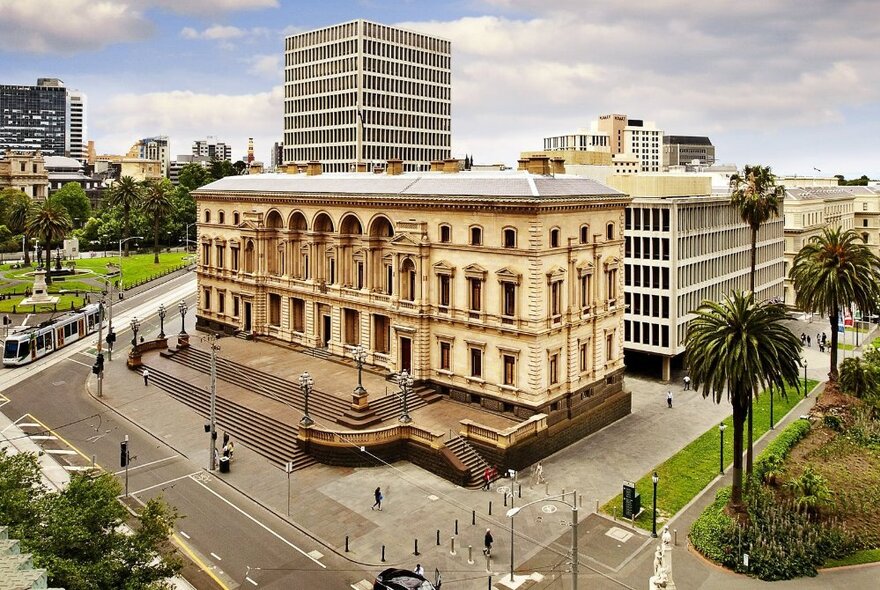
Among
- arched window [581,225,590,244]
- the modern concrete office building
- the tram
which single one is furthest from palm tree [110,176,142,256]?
arched window [581,225,590,244]

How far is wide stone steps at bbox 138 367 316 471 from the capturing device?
153 ft

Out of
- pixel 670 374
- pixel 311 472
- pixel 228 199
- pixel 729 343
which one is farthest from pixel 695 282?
pixel 228 199

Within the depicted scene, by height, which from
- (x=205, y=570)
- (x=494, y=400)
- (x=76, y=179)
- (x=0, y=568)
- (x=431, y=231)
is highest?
(x=76, y=179)

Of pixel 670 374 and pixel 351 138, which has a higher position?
pixel 351 138

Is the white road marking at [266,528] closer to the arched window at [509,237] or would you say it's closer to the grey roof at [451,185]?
the arched window at [509,237]

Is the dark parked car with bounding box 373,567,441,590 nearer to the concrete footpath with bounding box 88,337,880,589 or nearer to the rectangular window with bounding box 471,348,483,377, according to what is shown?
the concrete footpath with bounding box 88,337,880,589

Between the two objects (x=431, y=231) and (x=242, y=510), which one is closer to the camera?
(x=242, y=510)

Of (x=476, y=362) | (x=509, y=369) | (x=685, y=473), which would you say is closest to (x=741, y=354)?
(x=685, y=473)

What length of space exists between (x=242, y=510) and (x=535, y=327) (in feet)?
73.6

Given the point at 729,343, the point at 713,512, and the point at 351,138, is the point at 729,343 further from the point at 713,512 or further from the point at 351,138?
the point at 351,138

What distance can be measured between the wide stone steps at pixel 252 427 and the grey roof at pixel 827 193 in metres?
89.1

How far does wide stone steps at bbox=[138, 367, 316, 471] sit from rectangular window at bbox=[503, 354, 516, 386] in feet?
48.7

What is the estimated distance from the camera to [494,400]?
→ 51.2 meters

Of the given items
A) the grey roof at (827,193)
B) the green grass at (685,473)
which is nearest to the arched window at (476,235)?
the green grass at (685,473)
